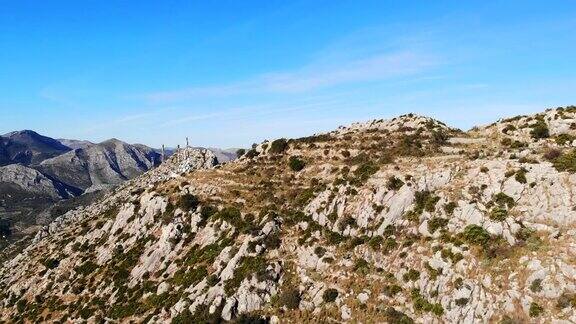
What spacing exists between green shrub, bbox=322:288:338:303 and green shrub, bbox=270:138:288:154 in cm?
5110

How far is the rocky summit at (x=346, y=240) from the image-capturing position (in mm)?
53625

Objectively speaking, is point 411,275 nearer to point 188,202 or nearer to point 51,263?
point 188,202

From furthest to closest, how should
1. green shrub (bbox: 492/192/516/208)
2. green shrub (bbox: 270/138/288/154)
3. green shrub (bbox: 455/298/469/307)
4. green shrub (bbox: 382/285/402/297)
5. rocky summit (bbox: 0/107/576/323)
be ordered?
1. green shrub (bbox: 270/138/288/154)
2. green shrub (bbox: 492/192/516/208)
3. green shrub (bbox: 382/285/402/297)
4. rocky summit (bbox: 0/107/576/323)
5. green shrub (bbox: 455/298/469/307)

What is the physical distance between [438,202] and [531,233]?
1367 cm

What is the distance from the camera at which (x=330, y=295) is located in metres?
59.6

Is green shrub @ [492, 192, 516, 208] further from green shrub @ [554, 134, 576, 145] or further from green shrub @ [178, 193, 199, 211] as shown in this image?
green shrub @ [178, 193, 199, 211]

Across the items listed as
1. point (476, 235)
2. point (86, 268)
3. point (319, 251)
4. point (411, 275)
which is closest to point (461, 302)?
point (411, 275)

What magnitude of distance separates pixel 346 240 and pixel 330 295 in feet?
39.4

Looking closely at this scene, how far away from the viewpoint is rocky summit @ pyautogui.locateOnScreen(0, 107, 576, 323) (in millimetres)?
53625

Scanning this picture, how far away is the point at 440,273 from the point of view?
5616 cm

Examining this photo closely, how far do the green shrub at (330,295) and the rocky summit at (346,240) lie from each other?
0.62ft

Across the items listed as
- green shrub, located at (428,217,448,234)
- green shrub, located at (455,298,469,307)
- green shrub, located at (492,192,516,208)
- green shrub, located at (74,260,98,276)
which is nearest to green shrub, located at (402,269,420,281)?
green shrub, located at (455,298,469,307)

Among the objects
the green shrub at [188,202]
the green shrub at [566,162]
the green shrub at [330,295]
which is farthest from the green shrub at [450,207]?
the green shrub at [188,202]

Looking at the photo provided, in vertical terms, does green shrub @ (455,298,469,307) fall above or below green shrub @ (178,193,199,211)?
below
